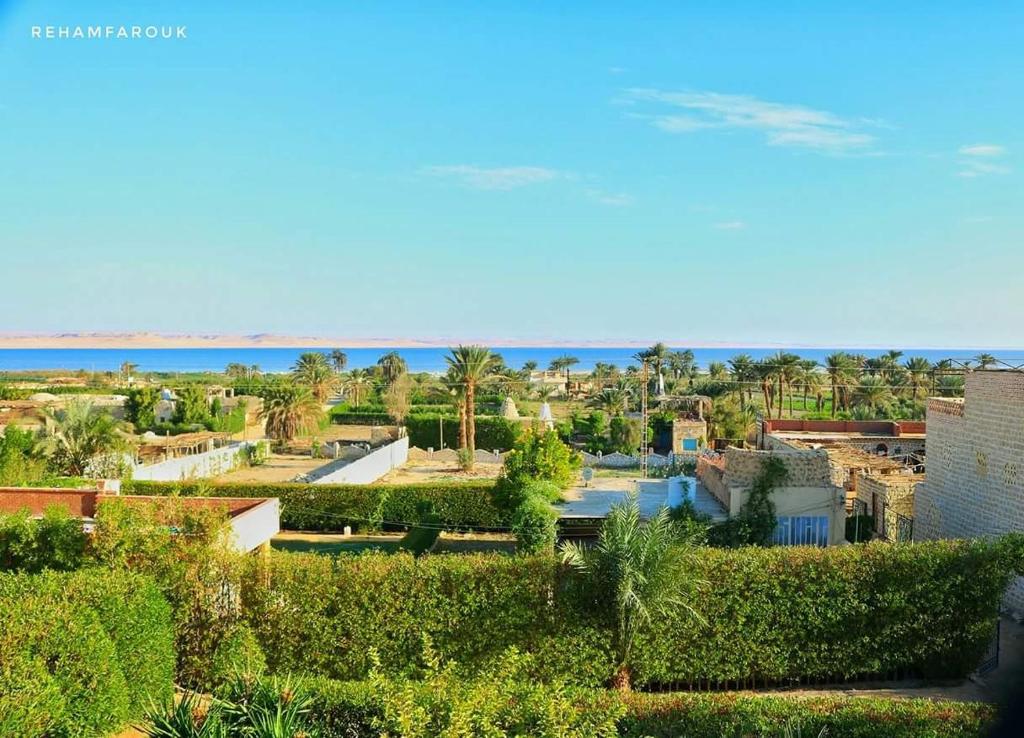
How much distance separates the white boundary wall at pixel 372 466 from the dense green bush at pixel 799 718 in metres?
20.0

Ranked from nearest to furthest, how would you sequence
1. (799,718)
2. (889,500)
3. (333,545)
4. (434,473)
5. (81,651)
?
(799,718), (81,651), (889,500), (333,545), (434,473)

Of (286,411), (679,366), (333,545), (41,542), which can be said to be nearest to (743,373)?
(679,366)

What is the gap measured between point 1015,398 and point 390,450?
25848mm

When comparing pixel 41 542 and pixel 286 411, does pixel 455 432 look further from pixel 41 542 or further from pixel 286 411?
pixel 41 542

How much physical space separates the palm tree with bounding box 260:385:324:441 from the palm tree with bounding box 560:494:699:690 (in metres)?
34.8

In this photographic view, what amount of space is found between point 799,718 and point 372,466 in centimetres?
2557

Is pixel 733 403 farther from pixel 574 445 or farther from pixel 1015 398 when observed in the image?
pixel 1015 398

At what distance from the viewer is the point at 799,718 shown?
7949 millimetres

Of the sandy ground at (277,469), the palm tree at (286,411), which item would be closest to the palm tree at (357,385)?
the palm tree at (286,411)

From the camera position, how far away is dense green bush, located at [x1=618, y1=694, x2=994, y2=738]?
7.87 m

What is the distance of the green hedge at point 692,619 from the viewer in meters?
11.2

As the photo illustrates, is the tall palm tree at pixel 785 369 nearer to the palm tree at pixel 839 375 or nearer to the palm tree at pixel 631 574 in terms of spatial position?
the palm tree at pixel 839 375

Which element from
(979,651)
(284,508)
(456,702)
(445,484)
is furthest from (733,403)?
(456,702)

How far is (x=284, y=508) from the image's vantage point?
25.1m
